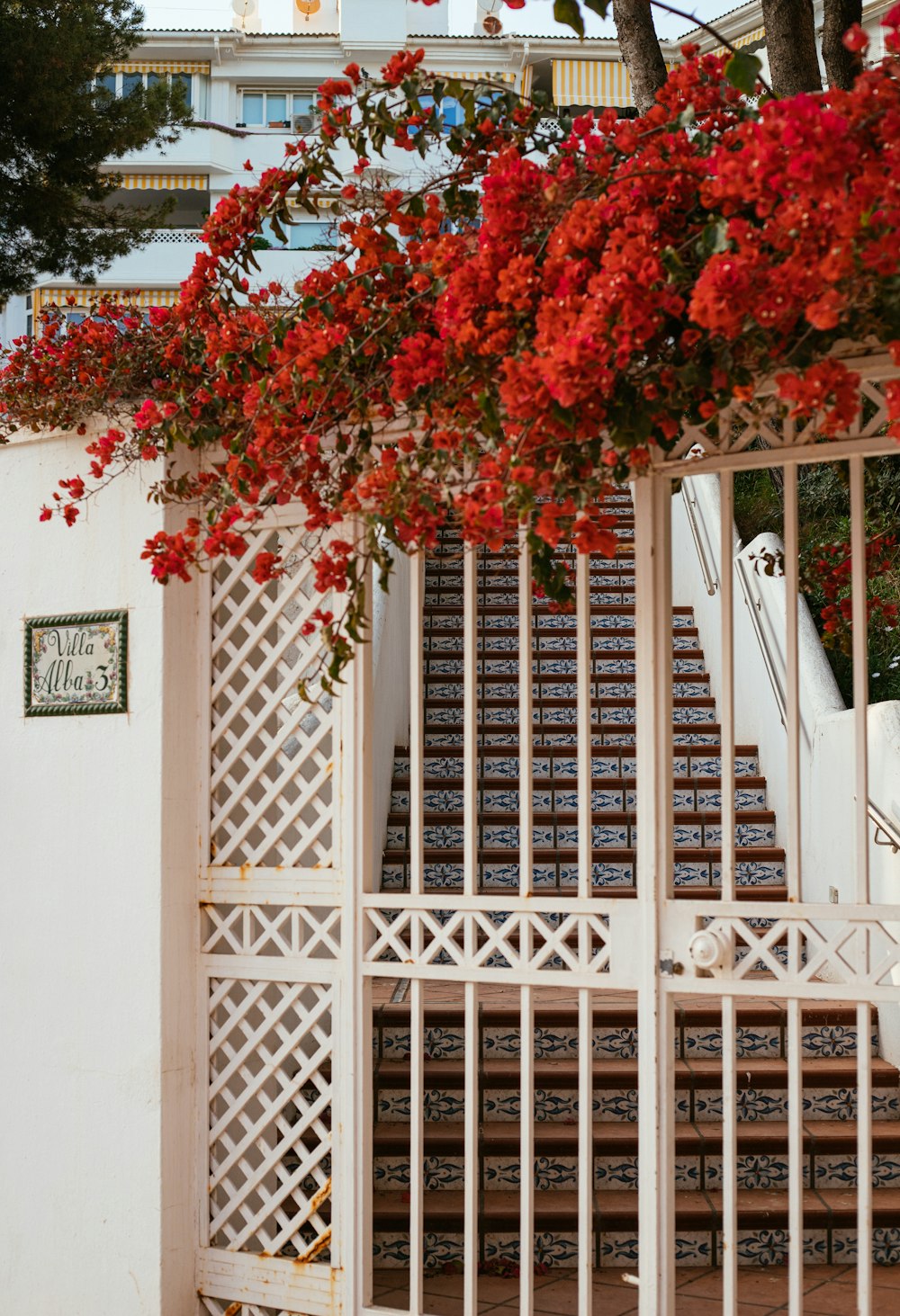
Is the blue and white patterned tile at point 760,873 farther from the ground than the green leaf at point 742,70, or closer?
closer

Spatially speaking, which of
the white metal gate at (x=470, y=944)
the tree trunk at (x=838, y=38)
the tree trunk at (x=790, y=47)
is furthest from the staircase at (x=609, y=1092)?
the tree trunk at (x=838, y=38)

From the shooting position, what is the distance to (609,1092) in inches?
190

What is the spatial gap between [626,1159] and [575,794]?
2.39m

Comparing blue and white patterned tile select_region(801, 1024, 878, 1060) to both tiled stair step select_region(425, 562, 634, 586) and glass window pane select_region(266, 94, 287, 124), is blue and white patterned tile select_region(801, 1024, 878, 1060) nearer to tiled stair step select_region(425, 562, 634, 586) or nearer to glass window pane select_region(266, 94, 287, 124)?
tiled stair step select_region(425, 562, 634, 586)

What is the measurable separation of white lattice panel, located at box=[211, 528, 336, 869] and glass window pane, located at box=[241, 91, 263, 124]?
2440cm

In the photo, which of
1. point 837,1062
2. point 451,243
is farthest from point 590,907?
point 837,1062

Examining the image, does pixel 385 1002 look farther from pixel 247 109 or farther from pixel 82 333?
pixel 247 109

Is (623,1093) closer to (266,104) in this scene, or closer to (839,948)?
(839,948)

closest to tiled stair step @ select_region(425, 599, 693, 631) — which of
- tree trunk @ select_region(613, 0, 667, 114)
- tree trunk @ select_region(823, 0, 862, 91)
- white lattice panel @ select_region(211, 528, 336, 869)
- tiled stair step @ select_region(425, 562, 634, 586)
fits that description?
tiled stair step @ select_region(425, 562, 634, 586)

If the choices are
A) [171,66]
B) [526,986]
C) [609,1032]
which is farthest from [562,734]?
[171,66]

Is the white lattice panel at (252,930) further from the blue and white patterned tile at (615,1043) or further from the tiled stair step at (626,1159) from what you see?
the blue and white patterned tile at (615,1043)

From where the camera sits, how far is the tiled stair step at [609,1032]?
16.5 ft

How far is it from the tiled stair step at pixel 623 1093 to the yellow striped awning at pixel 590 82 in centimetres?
2185

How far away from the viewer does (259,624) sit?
13.0 ft
